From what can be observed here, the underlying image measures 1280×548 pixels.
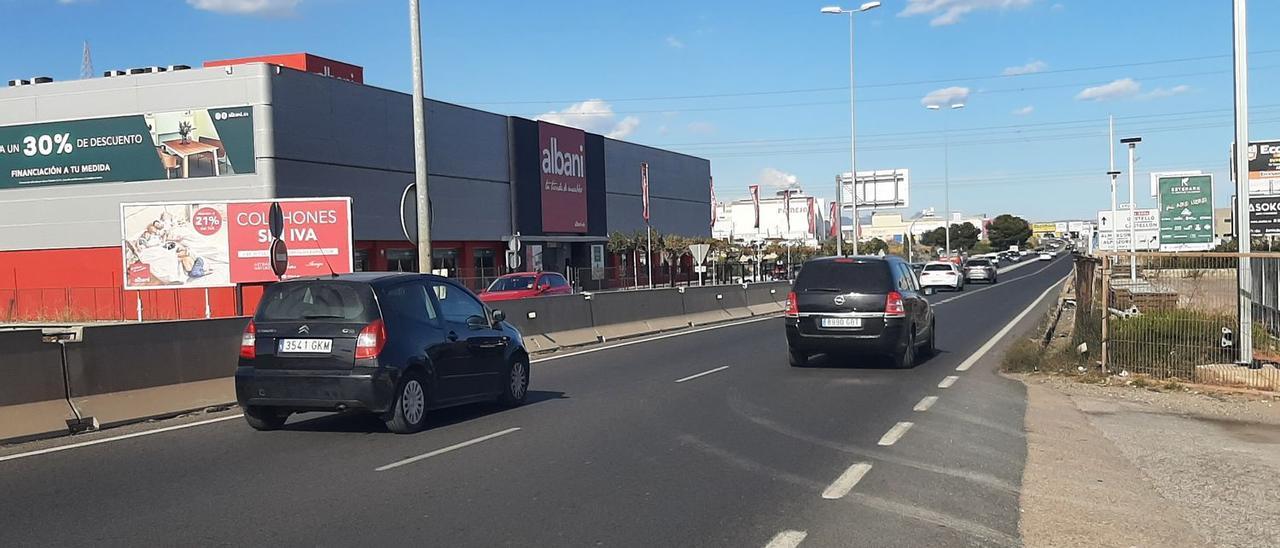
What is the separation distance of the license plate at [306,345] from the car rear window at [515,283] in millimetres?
17607

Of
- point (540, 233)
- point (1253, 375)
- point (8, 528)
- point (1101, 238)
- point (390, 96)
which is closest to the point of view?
point (8, 528)

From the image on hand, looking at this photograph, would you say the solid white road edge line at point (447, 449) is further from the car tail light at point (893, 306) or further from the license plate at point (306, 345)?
the car tail light at point (893, 306)

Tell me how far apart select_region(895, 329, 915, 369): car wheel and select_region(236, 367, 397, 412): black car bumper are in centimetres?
869

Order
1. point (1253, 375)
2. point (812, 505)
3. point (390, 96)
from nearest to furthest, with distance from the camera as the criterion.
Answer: point (812, 505) < point (1253, 375) < point (390, 96)

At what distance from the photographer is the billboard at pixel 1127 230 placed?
1537 inches

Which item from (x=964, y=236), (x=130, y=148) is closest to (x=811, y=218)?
(x=964, y=236)

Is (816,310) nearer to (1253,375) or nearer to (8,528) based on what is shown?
(1253,375)

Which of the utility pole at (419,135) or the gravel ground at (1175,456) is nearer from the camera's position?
the gravel ground at (1175,456)

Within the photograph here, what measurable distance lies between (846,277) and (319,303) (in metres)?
8.51

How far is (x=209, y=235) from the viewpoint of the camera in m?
33.5

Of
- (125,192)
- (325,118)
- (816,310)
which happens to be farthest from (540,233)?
(816,310)

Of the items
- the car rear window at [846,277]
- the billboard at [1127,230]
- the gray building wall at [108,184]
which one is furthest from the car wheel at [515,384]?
the billboard at [1127,230]

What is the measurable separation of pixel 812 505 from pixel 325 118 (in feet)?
126

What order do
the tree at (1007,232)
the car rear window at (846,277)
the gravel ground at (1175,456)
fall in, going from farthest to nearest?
1. the tree at (1007,232)
2. the car rear window at (846,277)
3. the gravel ground at (1175,456)
